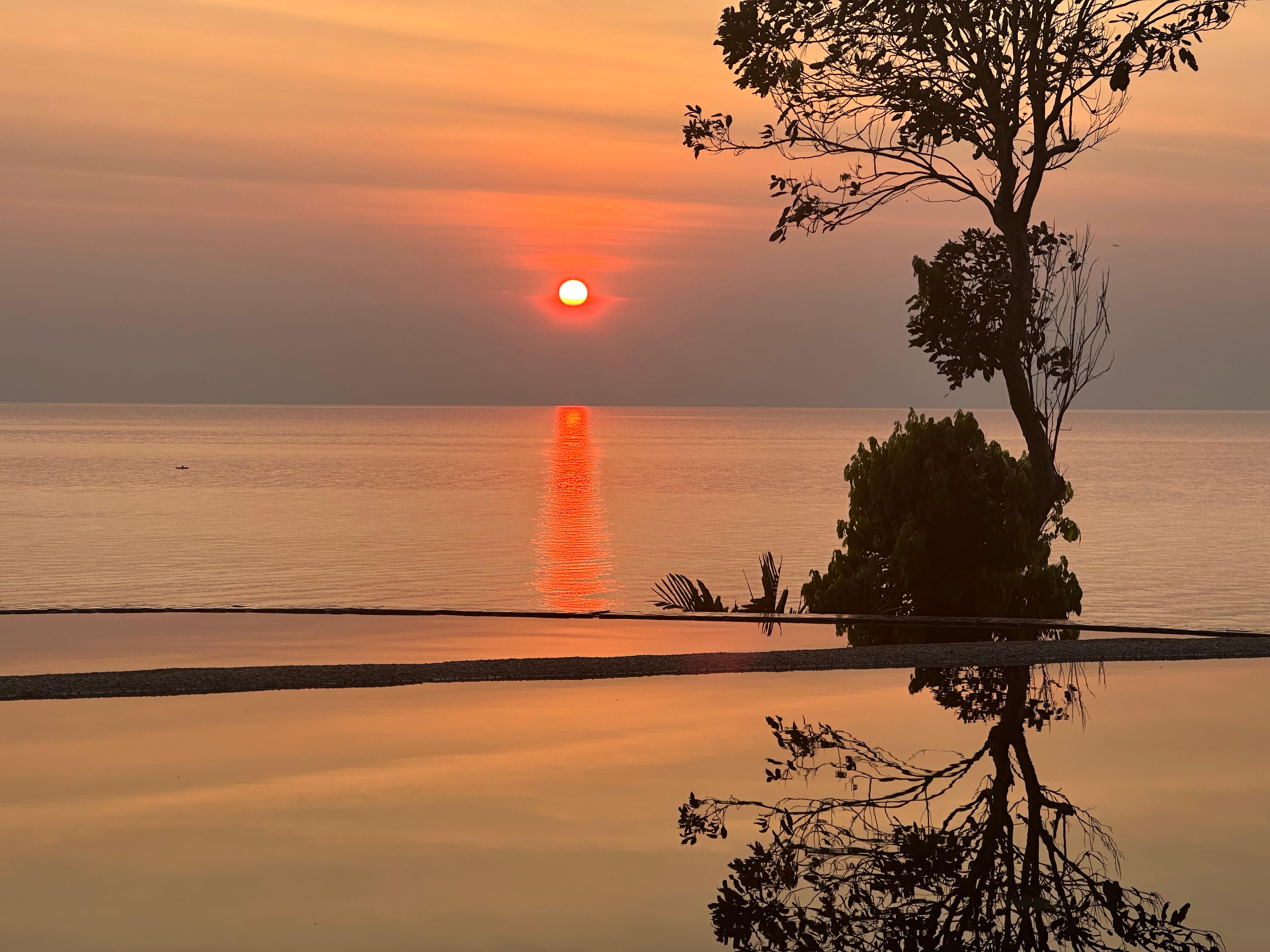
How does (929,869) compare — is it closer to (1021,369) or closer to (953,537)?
(953,537)

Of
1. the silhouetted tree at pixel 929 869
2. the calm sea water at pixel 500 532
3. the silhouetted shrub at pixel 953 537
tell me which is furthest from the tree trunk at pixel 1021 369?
the calm sea water at pixel 500 532

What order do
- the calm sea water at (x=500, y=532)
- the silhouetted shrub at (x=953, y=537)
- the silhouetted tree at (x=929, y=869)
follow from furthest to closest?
1. the calm sea water at (x=500, y=532)
2. the silhouetted shrub at (x=953, y=537)
3. the silhouetted tree at (x=929, y=869)

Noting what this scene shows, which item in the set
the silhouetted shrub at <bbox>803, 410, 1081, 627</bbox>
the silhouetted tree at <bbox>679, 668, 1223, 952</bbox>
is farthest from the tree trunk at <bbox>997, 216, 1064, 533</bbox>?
the silhouetted tree at <bbox>679, 668, 1223, 952</bbox>

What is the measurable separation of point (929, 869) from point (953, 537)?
1190cm

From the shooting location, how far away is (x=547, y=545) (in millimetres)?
50094

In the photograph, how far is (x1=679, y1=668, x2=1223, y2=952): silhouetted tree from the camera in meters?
6.20

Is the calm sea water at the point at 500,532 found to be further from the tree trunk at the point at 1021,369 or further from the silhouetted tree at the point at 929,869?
the silhouetted tree at the point at 929,869

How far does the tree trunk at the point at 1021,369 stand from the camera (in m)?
18.8

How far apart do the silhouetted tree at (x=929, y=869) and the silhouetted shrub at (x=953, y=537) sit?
8.88 metres

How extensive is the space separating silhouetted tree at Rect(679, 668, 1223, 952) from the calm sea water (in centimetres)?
2400

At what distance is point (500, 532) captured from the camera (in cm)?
5541

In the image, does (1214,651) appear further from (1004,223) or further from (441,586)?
(441,586)

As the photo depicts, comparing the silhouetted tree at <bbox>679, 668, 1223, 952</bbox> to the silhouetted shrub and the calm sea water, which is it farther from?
the calm sea water

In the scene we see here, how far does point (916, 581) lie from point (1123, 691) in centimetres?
629
